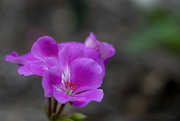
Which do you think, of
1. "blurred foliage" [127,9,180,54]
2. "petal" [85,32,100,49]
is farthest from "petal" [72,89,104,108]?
"blurred foliage" [127,9,180,54]

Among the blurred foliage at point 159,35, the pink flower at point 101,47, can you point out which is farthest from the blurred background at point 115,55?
the pink flower at point 101,47

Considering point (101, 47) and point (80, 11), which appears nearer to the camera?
point (101, 47)

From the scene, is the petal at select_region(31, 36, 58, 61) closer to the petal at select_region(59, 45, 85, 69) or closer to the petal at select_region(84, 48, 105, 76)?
the petal at select_region(59, 45, 85, 69)

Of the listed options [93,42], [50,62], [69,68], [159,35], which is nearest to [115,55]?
[159,35]

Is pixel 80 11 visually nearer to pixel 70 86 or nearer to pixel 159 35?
pixel 159 35

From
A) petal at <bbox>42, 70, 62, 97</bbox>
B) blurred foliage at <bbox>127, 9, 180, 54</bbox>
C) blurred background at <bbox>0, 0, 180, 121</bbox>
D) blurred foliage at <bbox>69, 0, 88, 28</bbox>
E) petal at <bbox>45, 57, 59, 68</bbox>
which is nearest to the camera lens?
petal at <bbox>42, 70, 62, 97</bbox>

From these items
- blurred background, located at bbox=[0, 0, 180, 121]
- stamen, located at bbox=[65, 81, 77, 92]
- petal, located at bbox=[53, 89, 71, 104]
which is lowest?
blurred background, located at bbox=[0, 0, 180, 121]

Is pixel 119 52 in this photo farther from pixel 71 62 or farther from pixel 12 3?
pixel 71 62
